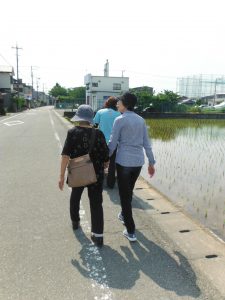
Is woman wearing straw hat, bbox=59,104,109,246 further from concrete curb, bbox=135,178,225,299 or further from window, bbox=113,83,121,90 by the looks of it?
window, bbox=113,83,121,90

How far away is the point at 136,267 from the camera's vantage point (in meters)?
3.43

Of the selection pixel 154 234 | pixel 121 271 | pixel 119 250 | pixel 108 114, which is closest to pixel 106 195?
pixel 108 114

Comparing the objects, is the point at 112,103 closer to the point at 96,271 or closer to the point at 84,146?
the point at 84,146

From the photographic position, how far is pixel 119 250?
150 inches

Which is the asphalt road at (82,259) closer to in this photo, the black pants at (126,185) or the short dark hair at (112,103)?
the black pants at (126,185)

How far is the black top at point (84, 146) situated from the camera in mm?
3797

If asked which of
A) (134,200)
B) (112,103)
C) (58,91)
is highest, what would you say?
(58,91)

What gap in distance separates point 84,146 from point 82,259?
126 centimetres

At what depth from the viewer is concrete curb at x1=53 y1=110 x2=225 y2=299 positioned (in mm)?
3348

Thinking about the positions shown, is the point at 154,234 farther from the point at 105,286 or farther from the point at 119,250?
the point at 105,286

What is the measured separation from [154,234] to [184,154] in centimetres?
782

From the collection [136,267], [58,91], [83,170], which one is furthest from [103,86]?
[58,91]

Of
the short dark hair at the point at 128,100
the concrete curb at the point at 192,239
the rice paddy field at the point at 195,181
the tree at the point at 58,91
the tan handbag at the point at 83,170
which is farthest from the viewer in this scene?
the tree at the point at 58,91

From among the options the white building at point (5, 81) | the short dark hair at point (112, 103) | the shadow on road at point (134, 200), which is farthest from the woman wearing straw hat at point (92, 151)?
the white building at point (5, 81)
